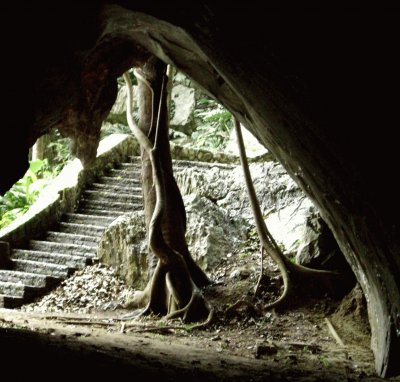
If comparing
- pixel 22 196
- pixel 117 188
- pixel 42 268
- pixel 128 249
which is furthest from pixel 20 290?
pixel 22 196

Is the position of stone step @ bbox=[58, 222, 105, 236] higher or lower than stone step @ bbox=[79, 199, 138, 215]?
lower

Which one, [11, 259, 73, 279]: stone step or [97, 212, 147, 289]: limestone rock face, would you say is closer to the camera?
[97, 212, 147, 289]: limestone rock face

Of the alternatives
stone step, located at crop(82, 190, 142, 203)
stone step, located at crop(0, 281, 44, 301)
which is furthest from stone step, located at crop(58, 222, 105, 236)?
stone step, located at crop(0, 281, 44, 301)

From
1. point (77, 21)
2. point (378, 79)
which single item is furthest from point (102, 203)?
point (378, 79)

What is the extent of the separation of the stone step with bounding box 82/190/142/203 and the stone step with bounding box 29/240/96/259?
2051mm

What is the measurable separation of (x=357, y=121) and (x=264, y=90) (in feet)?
3.55

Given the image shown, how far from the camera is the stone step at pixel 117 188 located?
13570 mm

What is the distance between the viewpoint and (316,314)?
7.84 meters

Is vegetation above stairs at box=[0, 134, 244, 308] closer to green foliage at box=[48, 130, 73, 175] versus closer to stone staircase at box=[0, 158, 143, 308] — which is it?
stone staircase at box=[0, 158, 143, 308]

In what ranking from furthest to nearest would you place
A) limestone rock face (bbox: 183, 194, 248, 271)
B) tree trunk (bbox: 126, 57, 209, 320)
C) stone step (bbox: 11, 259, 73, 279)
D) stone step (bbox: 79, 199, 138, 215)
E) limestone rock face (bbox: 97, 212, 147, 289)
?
stone step (bbox: 79, 199, 138, 215) < stone step (bbox: 11, 259, 73, 279) < limestone rock face (bbox: 97, 212, 147, 289) < limestone rock face (bbox: 183, 194, 248, 271) < tree trunk (bbox: 126, 57, 209, 320)

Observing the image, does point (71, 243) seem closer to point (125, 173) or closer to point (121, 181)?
point (121, 181)

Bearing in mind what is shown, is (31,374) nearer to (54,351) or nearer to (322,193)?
(54,351)

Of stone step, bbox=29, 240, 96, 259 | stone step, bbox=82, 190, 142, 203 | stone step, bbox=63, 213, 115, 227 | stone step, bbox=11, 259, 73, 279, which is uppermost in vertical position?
stone step, bbox=82, 190, 142, 203

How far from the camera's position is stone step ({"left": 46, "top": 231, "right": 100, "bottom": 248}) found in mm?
11648
